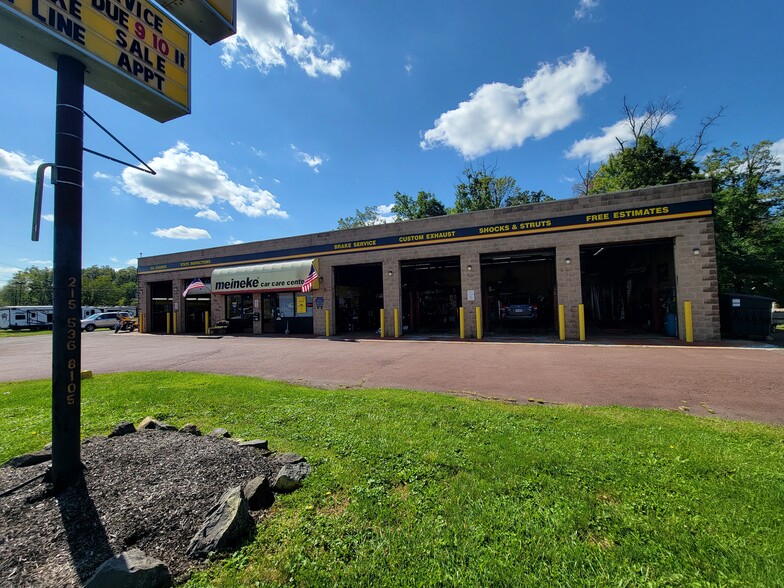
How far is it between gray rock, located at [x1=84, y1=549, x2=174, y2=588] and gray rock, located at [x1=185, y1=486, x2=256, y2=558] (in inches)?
10.9

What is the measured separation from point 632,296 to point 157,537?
2701 cm

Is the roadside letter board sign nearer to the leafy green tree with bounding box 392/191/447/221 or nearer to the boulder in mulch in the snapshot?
the boulder in mulch

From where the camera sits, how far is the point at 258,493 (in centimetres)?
300

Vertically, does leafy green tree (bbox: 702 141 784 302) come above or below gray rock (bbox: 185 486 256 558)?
above

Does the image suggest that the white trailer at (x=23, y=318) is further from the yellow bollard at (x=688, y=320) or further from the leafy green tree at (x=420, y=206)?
the yellow bollard at (x=688, y=320)

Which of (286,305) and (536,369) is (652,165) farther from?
(286,305)

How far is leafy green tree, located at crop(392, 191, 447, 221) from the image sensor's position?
45.4 m

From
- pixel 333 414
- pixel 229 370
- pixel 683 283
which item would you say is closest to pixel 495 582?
pixel 333 414

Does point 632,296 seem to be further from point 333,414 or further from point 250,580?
point 250,580

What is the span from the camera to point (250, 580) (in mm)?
2189

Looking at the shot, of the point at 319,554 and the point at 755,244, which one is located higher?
the point at 755,244

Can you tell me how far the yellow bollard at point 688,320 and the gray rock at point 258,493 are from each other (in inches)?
623

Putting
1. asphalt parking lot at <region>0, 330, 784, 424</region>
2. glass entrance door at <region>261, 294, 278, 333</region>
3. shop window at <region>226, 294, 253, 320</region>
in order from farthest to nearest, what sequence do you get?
1. shop window at <region>226, 294, 253, 320</region>
2. glass entrance door at <region>261, 294, 278, 333</region>
3. asphalt parking lot at <region>0, 330, 784, 424</region>

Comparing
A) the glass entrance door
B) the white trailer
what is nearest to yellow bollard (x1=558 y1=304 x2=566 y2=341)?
the glass entrance door
